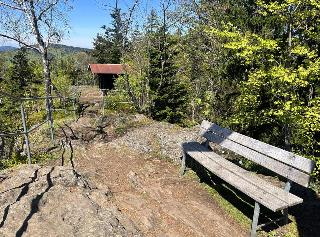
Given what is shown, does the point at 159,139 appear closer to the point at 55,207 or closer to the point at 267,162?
the point at 267,162

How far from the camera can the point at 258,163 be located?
6.61 m

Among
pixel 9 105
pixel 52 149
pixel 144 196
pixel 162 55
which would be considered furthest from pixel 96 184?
pixel 9 105

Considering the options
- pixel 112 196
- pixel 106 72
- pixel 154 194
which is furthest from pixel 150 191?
pixel 106 72

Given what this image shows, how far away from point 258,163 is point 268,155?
36 centimetres

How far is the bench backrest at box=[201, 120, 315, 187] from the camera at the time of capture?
5552mm

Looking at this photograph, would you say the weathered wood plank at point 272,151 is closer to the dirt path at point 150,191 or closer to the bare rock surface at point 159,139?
the bare rock surface at point 159,139

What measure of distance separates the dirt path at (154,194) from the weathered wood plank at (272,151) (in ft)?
4.29

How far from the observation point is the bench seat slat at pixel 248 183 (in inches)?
209

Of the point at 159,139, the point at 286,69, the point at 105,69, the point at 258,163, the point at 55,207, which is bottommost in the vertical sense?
the point at 55,207

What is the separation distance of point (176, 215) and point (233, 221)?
1.14 metres

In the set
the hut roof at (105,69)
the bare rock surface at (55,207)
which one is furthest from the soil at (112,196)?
the hut roof at (105,69)

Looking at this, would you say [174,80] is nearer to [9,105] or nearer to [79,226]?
[9,105]

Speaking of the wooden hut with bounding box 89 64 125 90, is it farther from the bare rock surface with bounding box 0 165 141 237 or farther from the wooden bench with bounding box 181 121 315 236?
the bare rock surface with bounding box 0 165 141 237

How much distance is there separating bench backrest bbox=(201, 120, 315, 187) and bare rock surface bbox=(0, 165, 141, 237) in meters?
2.80
